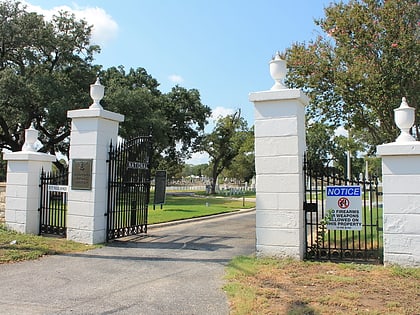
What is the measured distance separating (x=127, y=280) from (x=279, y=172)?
3.41m

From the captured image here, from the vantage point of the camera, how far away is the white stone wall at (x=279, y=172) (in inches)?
288

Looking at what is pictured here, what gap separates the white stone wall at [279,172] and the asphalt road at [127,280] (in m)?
1.08

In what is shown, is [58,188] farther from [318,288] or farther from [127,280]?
[318,288]

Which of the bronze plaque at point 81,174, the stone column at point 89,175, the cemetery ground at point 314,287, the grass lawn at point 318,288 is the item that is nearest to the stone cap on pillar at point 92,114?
the stone column at point 89,175

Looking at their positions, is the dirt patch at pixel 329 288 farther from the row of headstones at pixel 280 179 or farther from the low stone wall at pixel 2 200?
the low stone wall at pixel 2 200

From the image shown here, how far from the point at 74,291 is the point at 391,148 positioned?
18.4 ft

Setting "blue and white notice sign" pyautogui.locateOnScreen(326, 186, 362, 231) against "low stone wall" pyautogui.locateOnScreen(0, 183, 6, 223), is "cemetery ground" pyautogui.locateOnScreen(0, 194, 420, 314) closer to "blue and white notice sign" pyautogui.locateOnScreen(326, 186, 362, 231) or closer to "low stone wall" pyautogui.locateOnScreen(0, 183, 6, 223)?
"blue and white notice sign" pyautogui.locateOnScreen(326, 186, 362, 231)

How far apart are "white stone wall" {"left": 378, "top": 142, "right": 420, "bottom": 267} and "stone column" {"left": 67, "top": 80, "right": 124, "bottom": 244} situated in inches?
241

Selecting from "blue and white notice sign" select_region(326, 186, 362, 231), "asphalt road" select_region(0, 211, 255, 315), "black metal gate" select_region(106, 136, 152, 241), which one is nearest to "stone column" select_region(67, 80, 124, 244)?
"black metal gate" select_region(106, 136, 152, 241)

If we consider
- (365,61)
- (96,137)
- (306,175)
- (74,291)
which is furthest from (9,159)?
(365,61)

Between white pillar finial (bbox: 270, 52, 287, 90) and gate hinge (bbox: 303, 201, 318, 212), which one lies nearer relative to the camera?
gate hinge (bbox: 303, 201, 318, 212)

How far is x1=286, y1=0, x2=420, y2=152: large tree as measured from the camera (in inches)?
379

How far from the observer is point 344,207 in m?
7.36

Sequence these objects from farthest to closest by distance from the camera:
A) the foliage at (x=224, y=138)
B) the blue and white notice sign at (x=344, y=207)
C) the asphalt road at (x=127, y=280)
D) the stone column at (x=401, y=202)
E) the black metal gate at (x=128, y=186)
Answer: the foliage at (x=224, y=138) < the black metal gate at (x=128, y=186) < the blue and white notice sign at (x=344, y=207) < the stone column at (x=401, y=202) < the asphalt road at (x=127, y=280)
